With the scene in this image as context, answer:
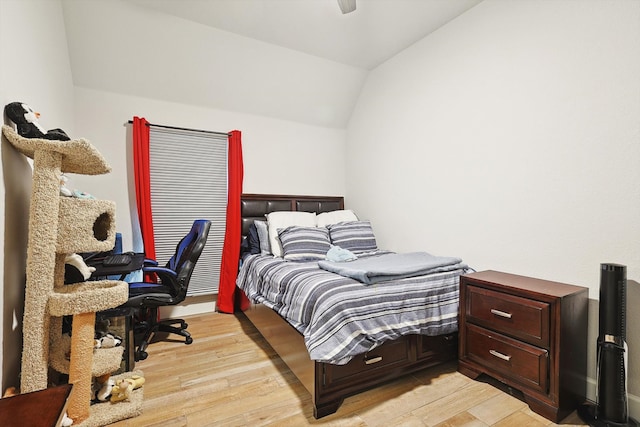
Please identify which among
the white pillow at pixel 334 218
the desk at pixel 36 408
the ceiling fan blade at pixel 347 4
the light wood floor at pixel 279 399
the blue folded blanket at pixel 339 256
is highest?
the ceiling fan blade at pixel 347 4

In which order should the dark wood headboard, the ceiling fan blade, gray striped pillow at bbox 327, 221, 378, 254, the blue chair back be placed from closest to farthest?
the ceiling fan blade → the blue chair back → gray striped pillow at bbox 327, 221, 378, 254 → the dark wood headboard

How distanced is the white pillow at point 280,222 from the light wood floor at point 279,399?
102cm

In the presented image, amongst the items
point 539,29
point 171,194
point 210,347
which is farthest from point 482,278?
point 171,194

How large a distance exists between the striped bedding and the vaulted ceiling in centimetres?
220

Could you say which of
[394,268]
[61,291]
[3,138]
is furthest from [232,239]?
[3,138]

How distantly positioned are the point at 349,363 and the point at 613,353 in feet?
4.56

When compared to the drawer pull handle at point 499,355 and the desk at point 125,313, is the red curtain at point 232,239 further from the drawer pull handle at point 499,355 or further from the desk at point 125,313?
the drawer pull handle at point 499,355

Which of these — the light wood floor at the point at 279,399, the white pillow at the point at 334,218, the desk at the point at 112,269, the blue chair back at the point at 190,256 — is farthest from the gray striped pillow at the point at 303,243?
the desk at the point at 112,269

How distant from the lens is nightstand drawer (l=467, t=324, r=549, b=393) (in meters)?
1.66

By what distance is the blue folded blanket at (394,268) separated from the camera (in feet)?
6.33

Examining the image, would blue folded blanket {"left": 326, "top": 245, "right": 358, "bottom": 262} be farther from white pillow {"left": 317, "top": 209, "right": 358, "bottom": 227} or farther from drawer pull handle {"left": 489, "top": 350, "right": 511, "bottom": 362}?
drawer pull handle {"left": 489, "top": 350, "right": 511, "bottom": 362}

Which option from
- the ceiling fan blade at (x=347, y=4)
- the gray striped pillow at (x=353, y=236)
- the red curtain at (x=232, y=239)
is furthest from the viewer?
the red curtain at (x=232, y=239)

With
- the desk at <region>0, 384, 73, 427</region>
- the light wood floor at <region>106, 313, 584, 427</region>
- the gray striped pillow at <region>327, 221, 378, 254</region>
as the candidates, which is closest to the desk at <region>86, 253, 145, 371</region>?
the light wood floor at <region>106, 313, 584, 427</region>

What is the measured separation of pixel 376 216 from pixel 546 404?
230cm
